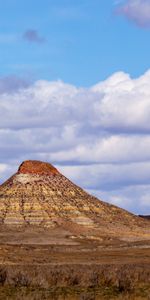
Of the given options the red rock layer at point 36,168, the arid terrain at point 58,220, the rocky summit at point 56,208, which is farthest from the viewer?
the red rock layer at point 36,168

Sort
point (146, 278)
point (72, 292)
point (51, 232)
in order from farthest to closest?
point (51, 232) < point (146, 278) < point (72, 292)

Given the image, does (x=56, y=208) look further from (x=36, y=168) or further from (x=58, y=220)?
(x=36, y=168)

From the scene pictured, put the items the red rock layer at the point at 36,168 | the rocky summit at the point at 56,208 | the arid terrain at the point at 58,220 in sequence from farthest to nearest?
the red rock layer at the point at 36,168 < the rocky summit at the point at 56,208 < the arid terrain at the point at 58,220

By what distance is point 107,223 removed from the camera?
463 feet

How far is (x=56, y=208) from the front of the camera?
474ft

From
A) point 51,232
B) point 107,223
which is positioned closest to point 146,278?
point 51,232

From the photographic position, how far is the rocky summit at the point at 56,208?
136625mm

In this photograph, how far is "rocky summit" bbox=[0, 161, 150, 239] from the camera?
136625 millimetres

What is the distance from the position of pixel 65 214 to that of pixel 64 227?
7569mm

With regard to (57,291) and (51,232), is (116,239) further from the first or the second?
(57,291)

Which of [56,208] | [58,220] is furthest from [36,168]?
[58,220]

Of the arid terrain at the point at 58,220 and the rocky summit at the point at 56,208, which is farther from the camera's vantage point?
the rocky summit at the point at 56,208

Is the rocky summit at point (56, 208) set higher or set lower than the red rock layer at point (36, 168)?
lower

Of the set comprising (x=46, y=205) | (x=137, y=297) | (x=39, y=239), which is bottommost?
(x=137, y=297)
